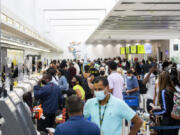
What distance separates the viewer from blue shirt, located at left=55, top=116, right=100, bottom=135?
2.23 meters

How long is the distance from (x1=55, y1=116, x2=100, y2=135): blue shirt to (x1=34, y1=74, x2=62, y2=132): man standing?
119 inches

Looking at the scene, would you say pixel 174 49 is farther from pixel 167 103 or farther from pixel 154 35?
pixel 167 103

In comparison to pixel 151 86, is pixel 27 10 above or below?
above

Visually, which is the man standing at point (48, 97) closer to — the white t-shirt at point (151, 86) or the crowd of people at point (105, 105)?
the crowd of people at point (105, 105)

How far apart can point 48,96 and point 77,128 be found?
124 inches

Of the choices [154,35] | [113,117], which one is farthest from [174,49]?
[113,117]

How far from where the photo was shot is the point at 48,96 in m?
5.30

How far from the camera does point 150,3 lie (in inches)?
448

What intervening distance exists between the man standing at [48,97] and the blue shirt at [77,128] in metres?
3.01

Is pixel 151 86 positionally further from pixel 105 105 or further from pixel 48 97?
pixel 105 105

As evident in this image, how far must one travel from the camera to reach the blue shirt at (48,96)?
523cm

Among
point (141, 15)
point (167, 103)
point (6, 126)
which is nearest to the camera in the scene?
point (6, 126)

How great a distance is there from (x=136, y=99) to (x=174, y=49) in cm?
2404

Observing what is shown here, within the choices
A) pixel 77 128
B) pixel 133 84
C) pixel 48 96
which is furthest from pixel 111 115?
pixel 133 84
